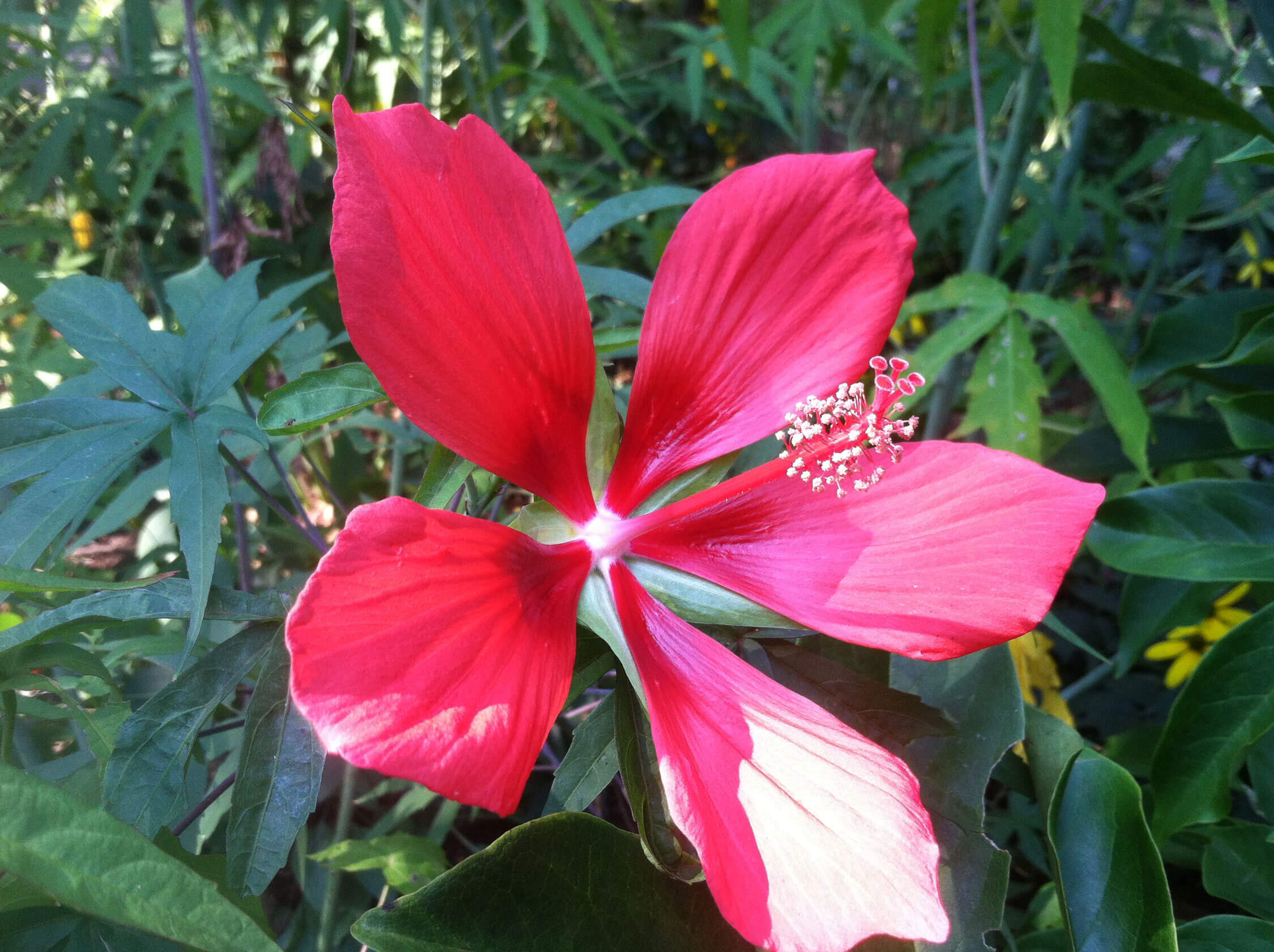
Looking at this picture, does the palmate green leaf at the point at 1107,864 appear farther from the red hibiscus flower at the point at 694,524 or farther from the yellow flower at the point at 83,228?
the yellow flower at the point at 83,228

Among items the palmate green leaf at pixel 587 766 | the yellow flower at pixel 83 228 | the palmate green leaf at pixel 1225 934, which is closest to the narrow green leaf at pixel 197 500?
the palmate green leaf at pixel 587 766

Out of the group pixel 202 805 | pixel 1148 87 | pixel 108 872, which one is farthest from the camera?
pixel 1148 87

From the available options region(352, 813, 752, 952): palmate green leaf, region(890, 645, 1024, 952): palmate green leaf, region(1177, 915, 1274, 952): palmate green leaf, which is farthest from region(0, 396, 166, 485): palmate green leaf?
region(1177, 915, 1274, 952): palmate green leaf

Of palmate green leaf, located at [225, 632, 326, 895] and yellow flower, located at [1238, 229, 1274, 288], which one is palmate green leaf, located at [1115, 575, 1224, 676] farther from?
yellow flower, located at [1238, 229, 1274, 288]

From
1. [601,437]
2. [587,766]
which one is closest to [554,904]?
[587,766]

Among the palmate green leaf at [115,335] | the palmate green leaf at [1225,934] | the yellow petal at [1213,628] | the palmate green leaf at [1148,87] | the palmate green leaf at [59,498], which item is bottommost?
the yellow petal at [1213,628]

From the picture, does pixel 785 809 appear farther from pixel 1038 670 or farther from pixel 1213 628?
pixel 1213 628
